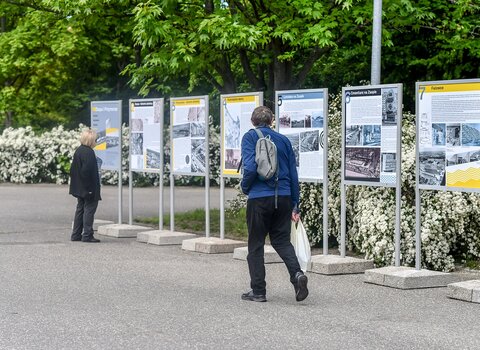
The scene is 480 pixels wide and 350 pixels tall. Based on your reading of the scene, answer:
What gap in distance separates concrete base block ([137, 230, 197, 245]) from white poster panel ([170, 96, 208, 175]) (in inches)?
37.0

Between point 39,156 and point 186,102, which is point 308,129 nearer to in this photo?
point 186,102

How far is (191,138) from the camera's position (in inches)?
599

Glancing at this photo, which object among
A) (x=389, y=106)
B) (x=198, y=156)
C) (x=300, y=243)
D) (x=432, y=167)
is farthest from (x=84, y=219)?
(x=432, y=167)

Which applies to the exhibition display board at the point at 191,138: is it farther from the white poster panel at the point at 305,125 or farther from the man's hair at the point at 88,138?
the white poster panel at the point at 305,125

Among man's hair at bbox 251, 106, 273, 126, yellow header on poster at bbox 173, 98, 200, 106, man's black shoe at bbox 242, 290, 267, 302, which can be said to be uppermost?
yellow header on poster at bbox 173, 98, 200, 106

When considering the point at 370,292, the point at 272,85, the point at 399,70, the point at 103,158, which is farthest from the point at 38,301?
the point at 399,70

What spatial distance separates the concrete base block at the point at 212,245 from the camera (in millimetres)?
14117

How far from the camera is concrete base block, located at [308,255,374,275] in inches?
472

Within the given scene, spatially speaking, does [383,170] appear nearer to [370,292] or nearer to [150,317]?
[370,292]

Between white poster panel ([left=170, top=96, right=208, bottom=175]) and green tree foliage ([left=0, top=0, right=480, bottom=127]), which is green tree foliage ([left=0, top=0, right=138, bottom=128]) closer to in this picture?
green tree foliage ([left=0, top=0, right=480, bottom=127])

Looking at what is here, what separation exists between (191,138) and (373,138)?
3.95 meters

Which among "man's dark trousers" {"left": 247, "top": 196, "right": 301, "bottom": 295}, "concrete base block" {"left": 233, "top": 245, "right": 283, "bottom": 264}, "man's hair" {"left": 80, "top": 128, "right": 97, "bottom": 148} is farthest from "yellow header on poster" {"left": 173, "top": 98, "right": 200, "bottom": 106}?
"man's dark trousers" {"left": 247, "top": 196, "right": 301, "bottom": 295}

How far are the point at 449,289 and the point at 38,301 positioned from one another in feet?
13.1

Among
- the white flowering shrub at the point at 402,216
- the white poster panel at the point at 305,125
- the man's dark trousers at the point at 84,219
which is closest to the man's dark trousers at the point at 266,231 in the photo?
the white flowering shrub at the point at 402,216
